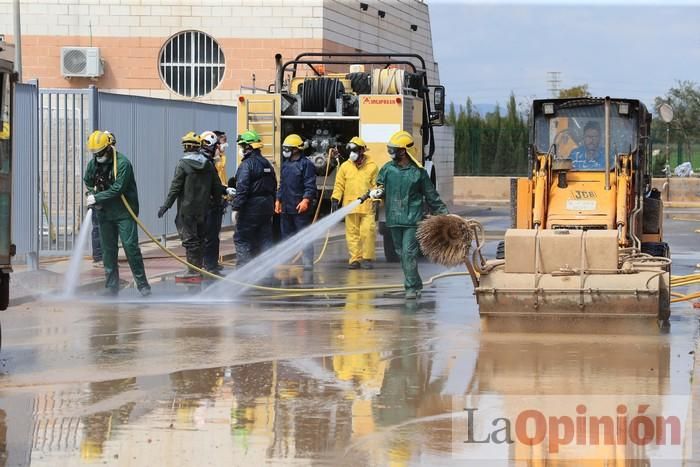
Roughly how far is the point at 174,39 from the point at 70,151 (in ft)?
45.1

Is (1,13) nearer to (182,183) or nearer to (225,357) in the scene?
(182,183)

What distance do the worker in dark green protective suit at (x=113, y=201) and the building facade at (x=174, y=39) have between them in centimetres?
1738

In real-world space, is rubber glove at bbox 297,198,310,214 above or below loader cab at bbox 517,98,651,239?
below

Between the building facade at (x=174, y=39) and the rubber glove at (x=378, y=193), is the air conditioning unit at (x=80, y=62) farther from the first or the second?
the rubber glove at (x=378, y=193)

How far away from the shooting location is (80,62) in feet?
106

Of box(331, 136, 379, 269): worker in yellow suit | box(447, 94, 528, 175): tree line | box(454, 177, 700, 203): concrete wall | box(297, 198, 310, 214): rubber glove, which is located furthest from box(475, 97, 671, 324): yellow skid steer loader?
box(447, 94, 528, 175): tree line

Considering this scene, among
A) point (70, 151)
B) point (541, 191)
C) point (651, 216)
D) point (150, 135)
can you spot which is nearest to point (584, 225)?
point (541, 191)

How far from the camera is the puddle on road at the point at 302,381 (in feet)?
25.1

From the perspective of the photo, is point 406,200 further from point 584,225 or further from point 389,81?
point 389,81

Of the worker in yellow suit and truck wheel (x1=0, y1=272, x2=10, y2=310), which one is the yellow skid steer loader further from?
truck wheel (x1=0, y1=272, x2=10, y2=310)

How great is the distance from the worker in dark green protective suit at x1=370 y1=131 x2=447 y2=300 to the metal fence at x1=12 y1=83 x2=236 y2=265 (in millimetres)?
4572

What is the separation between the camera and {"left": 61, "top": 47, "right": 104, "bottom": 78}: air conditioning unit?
32219 mm

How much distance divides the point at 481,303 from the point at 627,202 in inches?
104

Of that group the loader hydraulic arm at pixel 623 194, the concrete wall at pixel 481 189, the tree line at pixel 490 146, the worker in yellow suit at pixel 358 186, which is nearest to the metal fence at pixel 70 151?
the worker in yellow suit at pixel 358 186
